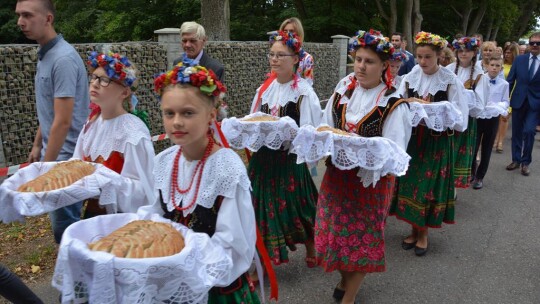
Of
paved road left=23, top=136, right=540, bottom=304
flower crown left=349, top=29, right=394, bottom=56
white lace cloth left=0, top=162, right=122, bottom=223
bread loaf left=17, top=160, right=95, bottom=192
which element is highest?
flower crown left=349, top=29, right=394, bottom=56

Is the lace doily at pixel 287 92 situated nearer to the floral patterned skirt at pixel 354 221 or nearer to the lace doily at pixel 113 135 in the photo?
the floral patterned skirt at pixel 354 221

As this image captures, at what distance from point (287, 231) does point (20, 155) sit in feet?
12.3

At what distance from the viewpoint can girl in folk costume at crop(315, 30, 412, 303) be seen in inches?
124

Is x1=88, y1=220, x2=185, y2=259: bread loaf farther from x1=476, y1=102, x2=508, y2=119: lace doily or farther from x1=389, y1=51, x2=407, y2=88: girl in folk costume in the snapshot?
x1=476, y1=102, x2=508, y2=119: lace doily

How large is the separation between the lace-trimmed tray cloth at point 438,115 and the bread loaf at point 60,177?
271cm

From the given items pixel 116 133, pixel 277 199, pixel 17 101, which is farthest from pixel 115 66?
pixel 17 101

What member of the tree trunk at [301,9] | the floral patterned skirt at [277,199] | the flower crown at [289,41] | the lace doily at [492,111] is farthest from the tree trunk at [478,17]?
the floral patterned skirt at [277,199]

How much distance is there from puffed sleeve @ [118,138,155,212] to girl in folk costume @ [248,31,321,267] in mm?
1186

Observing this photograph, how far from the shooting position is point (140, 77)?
7137 millimetres

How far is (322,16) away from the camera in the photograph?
18391mm

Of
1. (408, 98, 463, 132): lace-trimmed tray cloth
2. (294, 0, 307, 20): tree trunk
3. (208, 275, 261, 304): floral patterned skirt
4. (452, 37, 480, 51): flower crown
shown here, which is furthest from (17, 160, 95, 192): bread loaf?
(294, 0, 307, 20): tree trunk

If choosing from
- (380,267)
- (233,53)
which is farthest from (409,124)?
(233,53)

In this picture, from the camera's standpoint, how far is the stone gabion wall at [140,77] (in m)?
5.39

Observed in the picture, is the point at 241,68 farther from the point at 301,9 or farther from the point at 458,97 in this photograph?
the point at 301,9
